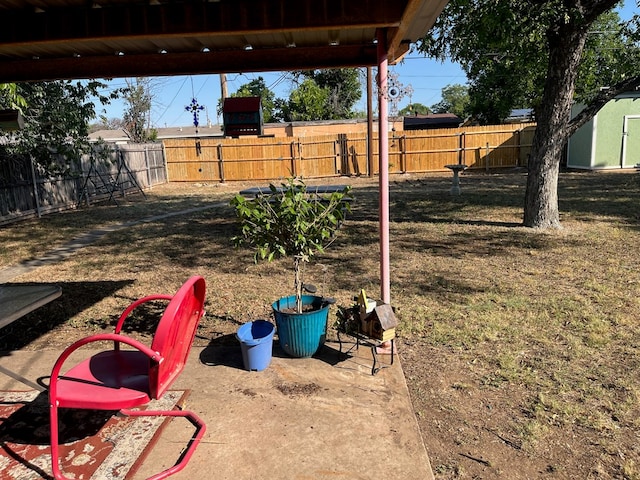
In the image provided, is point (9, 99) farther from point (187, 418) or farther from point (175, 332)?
point (175, 332)

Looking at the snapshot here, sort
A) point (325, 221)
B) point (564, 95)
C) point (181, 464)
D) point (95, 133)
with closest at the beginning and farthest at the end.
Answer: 1. point (181, 464)
2. point (325, 221)
3. point (564, 95)
4. point (95, 133)

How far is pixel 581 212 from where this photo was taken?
9531mm

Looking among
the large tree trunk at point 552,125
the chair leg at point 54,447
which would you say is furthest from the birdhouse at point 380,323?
the large tree trunk at point 552,125

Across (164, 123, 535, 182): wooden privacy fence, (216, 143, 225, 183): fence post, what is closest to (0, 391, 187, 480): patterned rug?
(164, 123, 535, 182): wooden privacy fence

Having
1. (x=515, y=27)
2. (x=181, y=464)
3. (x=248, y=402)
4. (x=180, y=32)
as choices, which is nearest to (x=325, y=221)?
(x=248, y=402)

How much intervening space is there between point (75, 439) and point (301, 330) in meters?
1.55

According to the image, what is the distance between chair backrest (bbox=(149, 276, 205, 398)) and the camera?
2055 mm

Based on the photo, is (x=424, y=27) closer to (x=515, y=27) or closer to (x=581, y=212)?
(x=515, y=27)

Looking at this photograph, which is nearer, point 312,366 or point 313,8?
point 313,8

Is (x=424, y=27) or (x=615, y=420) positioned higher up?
(x=424, y=27)

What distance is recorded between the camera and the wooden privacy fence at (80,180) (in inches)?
448

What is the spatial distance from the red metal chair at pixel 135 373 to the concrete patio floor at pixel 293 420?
0.18 meters

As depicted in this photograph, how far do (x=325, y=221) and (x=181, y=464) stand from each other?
1.82 meters

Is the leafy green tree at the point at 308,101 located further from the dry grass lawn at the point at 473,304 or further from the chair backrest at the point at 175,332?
the chair backrest at the point at 175,332
